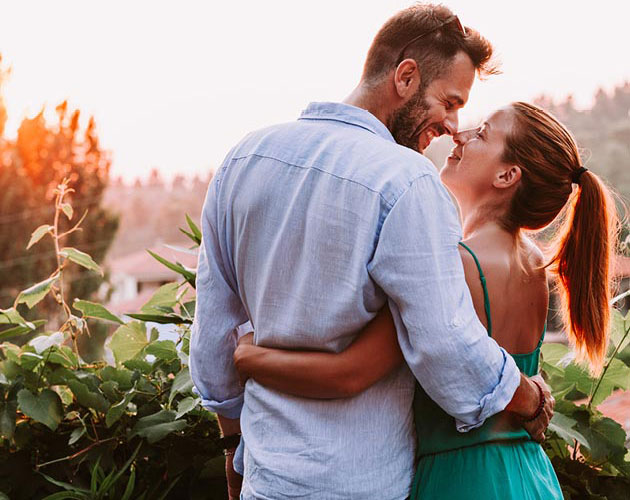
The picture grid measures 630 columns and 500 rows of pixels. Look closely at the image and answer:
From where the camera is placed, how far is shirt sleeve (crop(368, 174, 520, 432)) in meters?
1.10

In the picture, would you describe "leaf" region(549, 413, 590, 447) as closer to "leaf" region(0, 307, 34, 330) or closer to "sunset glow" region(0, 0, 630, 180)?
"sunset glow" region(0, 0, 630, 180)

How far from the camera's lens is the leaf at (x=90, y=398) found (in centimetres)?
172

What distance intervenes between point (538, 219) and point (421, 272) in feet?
1.66

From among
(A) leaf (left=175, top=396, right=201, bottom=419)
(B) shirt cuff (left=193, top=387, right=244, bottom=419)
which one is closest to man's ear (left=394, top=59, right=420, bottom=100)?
(B) shirt cuff (left=193, top=387, right=244, bottom=419)

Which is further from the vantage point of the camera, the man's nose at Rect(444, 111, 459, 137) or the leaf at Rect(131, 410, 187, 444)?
the leaf at Rect(131, 410, 187, 444)

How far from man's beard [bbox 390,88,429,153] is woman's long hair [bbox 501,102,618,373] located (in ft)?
0.71

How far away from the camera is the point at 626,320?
5.77 ft

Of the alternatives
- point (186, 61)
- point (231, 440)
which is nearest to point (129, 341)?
point (231, 440)

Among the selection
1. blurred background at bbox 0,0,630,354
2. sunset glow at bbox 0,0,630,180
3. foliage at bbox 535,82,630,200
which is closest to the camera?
sunset glow at bbox 0,0,630,180

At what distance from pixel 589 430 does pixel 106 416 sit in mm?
1021

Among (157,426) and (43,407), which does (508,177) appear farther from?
(43,407)

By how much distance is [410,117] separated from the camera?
1.40 metres

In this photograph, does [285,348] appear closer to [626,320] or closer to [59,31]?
[626,320]

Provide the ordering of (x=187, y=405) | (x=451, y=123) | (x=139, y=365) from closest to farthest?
(x=451, y=123), (x=187, y=405), (x=139, y=365)
